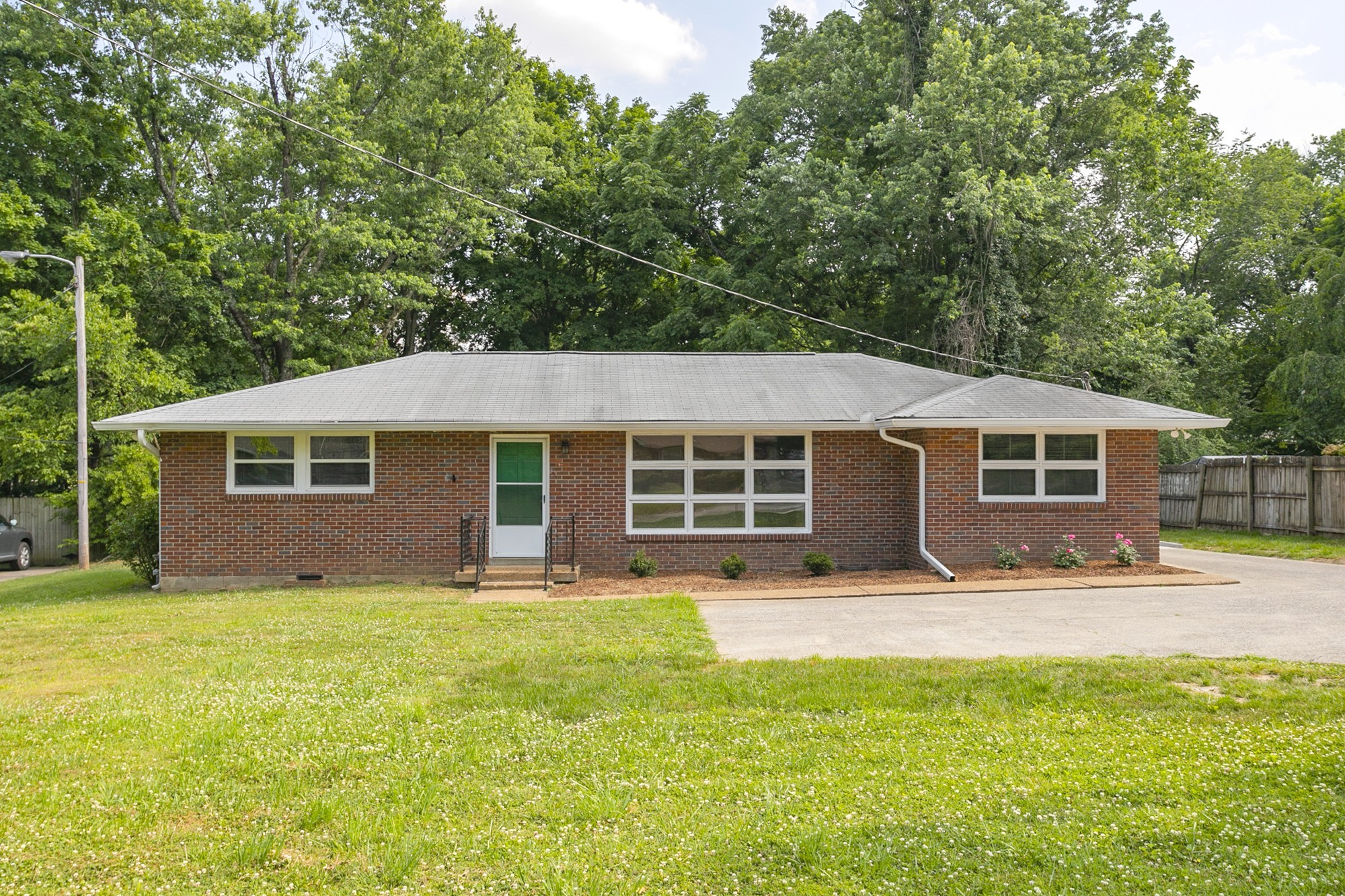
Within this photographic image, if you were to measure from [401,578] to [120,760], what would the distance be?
8966 millimetres

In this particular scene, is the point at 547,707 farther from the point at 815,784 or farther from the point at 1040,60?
the point at 1040,60

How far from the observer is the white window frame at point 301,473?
553 inches

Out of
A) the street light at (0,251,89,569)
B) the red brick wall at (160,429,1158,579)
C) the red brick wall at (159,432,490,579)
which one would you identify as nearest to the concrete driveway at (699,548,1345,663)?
the red brick wall at (160,429,1158,579)

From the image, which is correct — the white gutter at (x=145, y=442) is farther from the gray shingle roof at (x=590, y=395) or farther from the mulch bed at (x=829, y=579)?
the mulch bed at (x=829, y=579)

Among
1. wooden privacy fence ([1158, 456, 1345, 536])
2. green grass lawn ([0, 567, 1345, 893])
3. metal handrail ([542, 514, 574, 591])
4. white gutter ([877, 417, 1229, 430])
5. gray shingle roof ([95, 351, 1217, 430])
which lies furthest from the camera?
wooden privacy fence ([1158, 456, 1345, 536])

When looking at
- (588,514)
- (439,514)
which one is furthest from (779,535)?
(439,514)

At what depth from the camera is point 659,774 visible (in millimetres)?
4949

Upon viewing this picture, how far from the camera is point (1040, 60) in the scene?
2242 cm

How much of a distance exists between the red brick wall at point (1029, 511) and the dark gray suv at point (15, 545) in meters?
20.0

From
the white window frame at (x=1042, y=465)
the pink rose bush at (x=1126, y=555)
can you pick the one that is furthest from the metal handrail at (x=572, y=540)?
the pink rose bush at (x=1126, y=555)

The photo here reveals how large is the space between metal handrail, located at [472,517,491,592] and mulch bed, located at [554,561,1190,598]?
47.9 inches

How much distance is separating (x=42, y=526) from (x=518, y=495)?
16.0 meters

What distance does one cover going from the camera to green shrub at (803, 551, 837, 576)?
45.6ft

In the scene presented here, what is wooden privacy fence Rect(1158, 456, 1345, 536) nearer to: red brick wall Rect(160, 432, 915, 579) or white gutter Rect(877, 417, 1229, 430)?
white gutter Rect(877, 417, 1229, 430)
